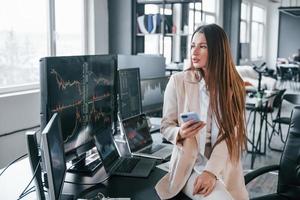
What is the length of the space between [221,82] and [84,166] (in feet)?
2.79

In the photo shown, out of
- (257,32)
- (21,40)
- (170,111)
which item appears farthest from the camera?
(257,32)

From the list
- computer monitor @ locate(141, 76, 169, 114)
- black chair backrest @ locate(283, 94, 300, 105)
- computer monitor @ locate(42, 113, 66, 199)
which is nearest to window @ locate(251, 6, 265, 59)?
black chair backrest @ locate(283, 94, 300, 105)

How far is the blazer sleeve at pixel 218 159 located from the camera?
5.57 feet

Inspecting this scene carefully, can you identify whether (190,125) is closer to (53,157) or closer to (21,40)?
(53,157)

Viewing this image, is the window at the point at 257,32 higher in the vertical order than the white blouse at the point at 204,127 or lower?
higher

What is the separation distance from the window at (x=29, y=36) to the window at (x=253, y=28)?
25.4 ft

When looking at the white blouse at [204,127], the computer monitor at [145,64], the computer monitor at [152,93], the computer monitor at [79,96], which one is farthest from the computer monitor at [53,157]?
the computer monitor at [145,64]

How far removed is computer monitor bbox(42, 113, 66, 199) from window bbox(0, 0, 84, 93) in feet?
8.05

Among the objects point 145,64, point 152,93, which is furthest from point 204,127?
point 145,64

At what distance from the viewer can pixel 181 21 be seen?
26.7ft

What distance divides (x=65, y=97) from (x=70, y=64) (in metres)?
0.16

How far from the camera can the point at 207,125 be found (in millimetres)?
1778

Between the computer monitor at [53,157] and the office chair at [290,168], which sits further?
the office chair at [290,168]

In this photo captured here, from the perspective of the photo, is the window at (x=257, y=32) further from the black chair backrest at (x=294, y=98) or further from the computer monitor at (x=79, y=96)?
the computer monitor at (x=79, y=96)
